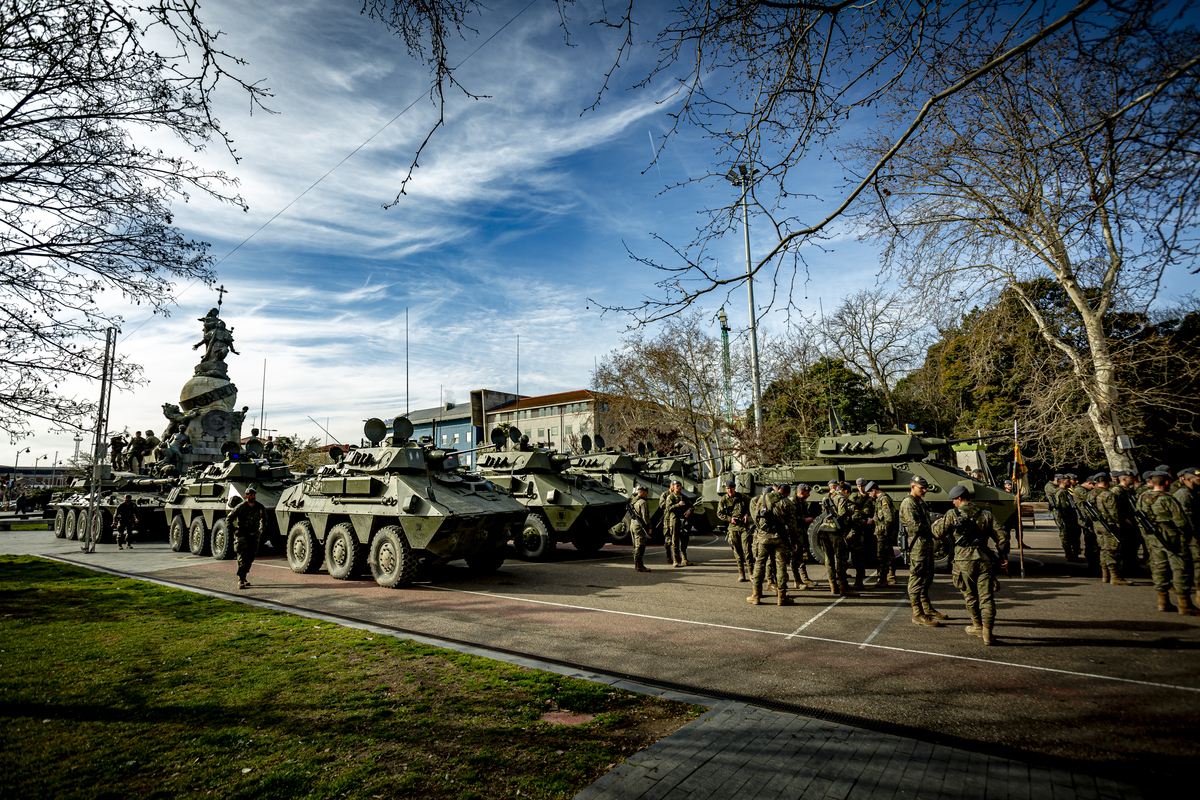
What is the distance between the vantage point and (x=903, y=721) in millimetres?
4180

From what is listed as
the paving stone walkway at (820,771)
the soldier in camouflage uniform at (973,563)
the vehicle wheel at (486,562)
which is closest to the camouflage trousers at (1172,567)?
the soldier in camouflage uniform at (973,563)

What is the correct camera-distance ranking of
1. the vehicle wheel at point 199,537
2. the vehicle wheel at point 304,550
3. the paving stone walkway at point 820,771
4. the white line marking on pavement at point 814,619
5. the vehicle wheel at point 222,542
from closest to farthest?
the paving stone walkway at point 820,771
the white line marking on pavement at point 814,619
the vehicle wheel at point 304,550
the vehicle wheel at point 222,542
the vehicle wheel at point 199,537

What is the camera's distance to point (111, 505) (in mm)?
19359

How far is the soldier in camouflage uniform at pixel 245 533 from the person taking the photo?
1046 centimetres

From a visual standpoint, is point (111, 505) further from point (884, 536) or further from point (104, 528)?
point (884, 536)

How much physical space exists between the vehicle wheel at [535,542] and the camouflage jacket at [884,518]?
7.06 metres

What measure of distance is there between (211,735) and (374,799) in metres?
1.57

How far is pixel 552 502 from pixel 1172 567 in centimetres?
1043

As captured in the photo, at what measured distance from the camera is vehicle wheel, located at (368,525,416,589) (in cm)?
988

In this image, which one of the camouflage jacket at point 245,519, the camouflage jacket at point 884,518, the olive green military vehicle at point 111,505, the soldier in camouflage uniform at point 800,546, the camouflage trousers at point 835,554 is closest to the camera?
the camouflage trousers at point 835,554

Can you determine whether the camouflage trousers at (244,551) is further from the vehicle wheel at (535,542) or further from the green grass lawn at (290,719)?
the vehicle wheel at (535,542)

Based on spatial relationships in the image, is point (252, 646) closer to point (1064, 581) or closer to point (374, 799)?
point (374, 799)

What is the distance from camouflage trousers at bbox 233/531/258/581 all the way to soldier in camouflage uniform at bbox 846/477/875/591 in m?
10.1

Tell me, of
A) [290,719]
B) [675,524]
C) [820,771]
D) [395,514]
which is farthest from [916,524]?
[395,514]
